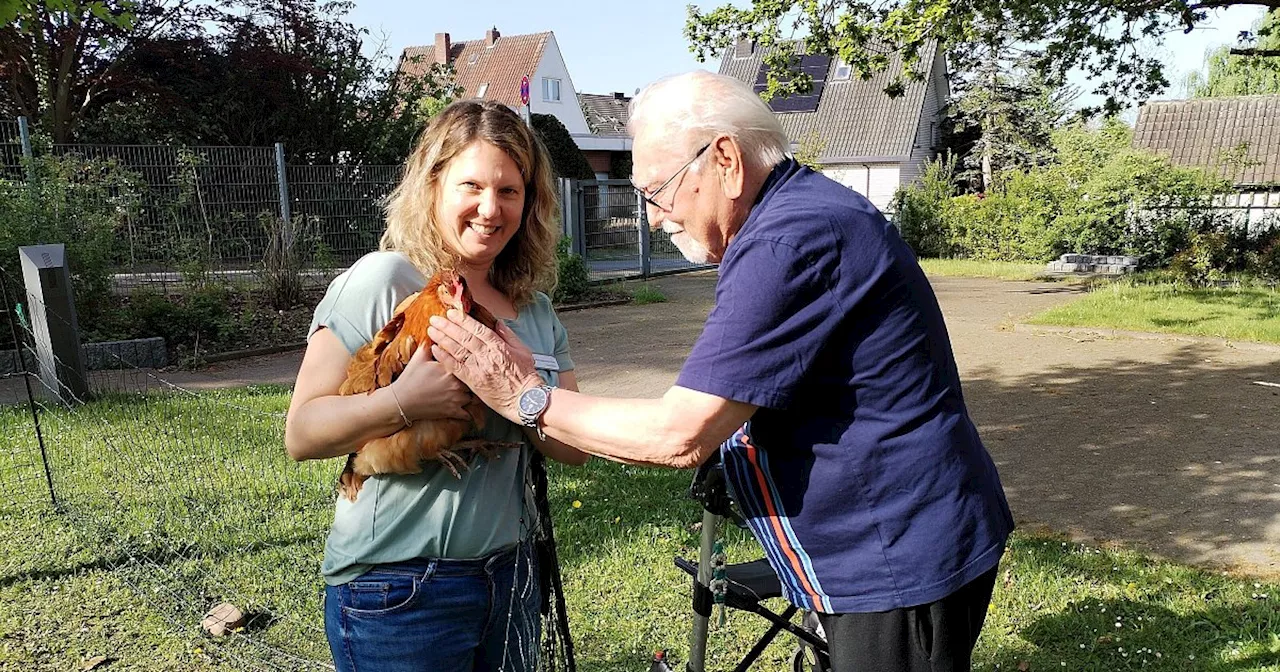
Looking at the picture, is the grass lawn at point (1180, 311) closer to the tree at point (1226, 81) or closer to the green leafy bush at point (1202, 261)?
the green leafy bush at point (1202, 261)

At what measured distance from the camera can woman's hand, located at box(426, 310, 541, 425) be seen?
1.78 m

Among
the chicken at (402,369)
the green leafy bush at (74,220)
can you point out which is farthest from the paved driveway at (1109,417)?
the chicken at (402,369)

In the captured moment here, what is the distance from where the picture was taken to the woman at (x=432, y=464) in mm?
1879

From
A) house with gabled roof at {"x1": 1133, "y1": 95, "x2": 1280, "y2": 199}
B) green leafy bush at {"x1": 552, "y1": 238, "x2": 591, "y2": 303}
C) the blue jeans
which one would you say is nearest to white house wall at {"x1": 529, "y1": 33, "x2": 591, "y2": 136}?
house with gabled roof at {"x1": 1133, "y1": 95, "x2": 1280, "y2": 199}

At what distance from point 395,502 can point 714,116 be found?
3.48ft

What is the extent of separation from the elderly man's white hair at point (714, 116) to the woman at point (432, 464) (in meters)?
0.35

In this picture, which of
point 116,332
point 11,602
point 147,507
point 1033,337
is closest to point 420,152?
point 11,602

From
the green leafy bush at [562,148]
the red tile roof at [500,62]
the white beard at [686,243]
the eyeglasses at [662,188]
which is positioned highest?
the red tile roof at [500,62]

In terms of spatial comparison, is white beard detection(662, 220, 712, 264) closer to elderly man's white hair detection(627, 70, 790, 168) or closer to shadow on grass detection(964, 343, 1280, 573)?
elderly man's white hair detection(627, 70, 790, 168)

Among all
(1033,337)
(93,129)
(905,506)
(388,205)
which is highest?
(93,129)

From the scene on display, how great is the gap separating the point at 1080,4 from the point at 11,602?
13.1m

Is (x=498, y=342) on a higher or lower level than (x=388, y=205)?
lower

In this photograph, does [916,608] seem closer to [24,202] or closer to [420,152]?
[420,152]

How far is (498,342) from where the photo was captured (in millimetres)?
1839
